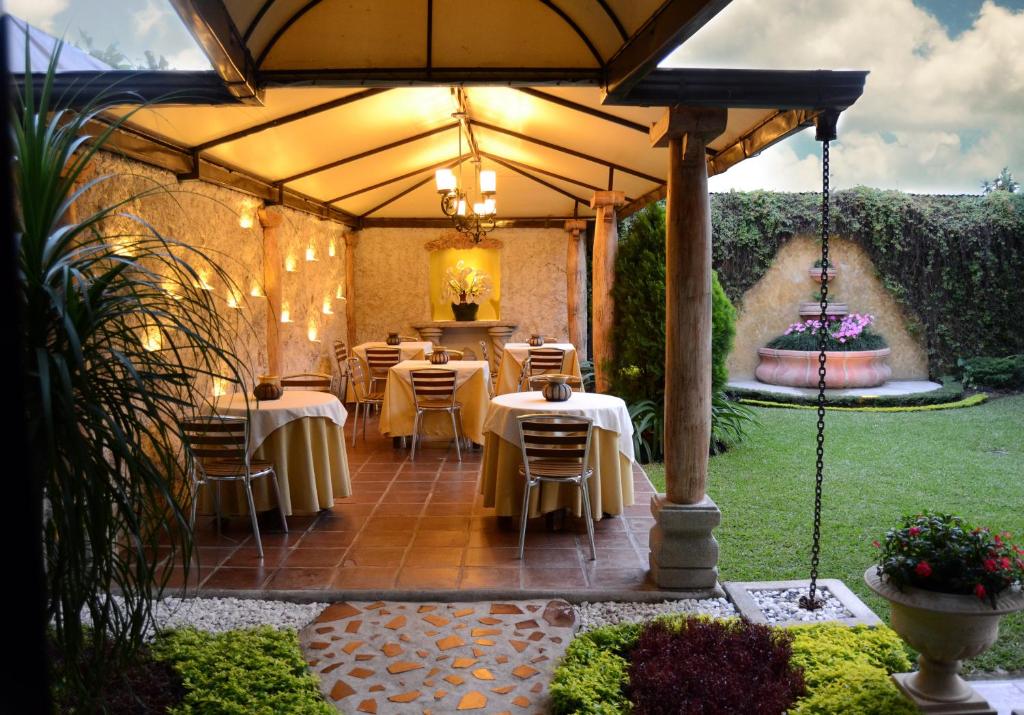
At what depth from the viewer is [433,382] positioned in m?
6.77

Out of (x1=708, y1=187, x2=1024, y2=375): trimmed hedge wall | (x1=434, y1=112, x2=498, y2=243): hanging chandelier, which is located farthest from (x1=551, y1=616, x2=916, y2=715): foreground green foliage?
(x1=708, y1=187, x2=1024, y2=375): trimmed hedge wall

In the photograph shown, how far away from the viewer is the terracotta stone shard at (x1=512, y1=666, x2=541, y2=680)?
122 inches

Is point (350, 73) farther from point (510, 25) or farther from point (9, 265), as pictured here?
point (9, 265)

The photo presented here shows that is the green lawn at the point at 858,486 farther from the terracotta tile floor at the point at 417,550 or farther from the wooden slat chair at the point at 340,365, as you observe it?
the wooden slat chair at the point at 340,365

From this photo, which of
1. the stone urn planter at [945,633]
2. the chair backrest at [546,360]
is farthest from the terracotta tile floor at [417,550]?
the chair backrest at [546,360]

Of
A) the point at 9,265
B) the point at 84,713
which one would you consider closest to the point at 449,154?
the point at 84,713

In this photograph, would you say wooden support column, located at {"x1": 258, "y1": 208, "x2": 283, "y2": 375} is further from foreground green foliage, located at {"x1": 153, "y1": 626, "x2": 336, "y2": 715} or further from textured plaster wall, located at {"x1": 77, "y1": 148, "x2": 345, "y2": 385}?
foreground green foliage, located at {"x1": 153, "y1": 626, "x2": 336, "y2": 715}

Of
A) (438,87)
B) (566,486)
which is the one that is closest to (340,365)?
(438,87)

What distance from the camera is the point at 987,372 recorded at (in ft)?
39.0

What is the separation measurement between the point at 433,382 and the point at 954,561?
4.73 meters

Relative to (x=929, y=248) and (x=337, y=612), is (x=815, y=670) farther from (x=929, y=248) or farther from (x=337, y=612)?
(x=929, y=248)

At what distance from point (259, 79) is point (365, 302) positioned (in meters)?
8.74

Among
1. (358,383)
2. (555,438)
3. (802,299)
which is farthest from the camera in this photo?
(802,299)

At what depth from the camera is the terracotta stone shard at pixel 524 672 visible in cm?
309
